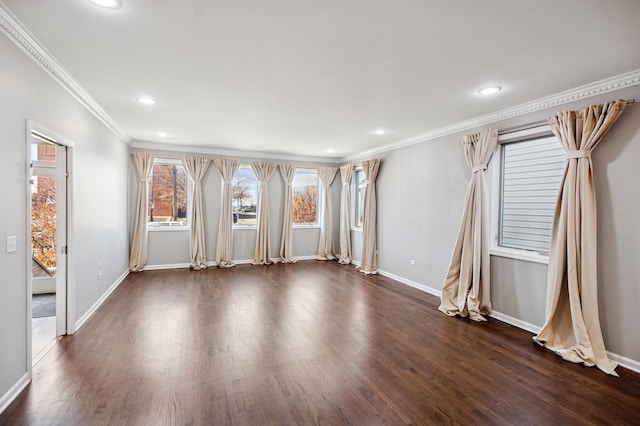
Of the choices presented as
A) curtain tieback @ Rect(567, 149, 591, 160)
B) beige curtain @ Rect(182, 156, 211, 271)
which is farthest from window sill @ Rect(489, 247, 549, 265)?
beige curtain @ Rect(182, 156, 211, 271)

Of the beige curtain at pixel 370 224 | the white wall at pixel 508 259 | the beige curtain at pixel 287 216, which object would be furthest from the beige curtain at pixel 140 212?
the white wall at pixel 508 259

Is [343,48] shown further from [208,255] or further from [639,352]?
[208,255]

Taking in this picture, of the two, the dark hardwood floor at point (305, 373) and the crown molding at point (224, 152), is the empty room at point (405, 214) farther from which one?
the crown molding at point (224, 152)

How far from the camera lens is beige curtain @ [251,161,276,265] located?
22.6ft

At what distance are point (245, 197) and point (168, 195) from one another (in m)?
1.66

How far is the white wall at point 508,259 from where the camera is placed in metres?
2.66

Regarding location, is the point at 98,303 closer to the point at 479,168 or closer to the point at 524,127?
the point at 479,168

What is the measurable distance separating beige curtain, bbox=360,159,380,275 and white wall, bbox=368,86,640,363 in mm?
125

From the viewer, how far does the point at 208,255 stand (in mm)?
6562

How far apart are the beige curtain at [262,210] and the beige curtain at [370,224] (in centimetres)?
231

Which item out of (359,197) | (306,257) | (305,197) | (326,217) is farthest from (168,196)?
(359,197)

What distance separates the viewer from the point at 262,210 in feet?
22.6

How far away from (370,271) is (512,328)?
9.50 ft

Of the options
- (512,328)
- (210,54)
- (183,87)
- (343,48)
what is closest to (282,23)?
(343,48)
